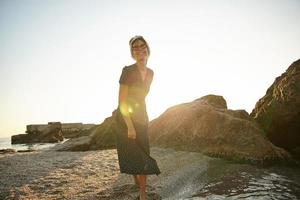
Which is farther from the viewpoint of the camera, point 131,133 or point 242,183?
point 242,183

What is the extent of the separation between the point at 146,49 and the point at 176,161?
4.05 metres

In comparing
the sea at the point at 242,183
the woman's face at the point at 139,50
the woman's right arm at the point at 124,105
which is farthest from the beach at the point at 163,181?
the woman's face at the point at 139,50

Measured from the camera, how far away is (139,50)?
4430 millimetres

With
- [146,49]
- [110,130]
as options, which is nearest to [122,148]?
[146,49]

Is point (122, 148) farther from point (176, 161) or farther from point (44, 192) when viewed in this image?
point (176, 161)

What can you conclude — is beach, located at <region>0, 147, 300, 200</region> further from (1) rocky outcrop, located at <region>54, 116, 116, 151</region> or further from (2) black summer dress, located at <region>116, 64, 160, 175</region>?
(1) rocky outcrop, located at <region>54, 116, 116, 151</region>

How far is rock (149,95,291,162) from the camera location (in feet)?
25.0

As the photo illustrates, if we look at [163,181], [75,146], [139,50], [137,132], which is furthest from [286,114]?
[75,146]

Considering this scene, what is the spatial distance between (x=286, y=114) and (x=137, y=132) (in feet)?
19.1

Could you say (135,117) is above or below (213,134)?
above

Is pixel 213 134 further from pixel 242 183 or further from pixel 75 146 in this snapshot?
pixel 75 146

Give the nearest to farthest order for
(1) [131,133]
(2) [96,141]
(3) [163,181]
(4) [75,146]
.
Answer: (1) [131,133] → (3) [163,181] → (4) [75,146] → (2) [96,141]

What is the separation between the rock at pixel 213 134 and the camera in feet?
25.0

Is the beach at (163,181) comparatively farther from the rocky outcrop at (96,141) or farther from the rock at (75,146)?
the rocky outcrop at (96,141)
